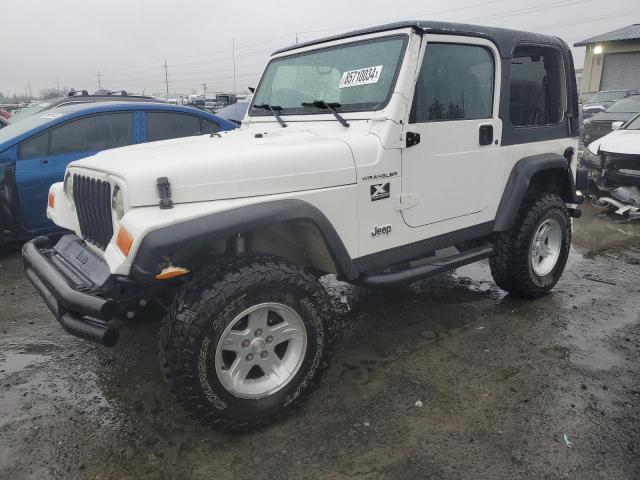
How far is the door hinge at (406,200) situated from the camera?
3010mm

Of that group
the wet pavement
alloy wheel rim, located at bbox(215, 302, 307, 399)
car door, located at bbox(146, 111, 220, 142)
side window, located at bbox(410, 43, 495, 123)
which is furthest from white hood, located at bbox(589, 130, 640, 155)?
alloy wheel rim, located at bbox(215, 302, 307, 399)

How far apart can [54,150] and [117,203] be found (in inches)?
139

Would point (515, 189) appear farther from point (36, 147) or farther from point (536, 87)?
point (36, 147)

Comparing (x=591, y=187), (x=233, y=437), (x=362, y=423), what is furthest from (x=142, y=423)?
(x=591, y=187)

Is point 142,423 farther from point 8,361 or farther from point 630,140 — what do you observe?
point 630,140

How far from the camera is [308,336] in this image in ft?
8.71

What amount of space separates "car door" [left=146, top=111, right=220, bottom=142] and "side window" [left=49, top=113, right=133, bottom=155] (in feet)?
0.79

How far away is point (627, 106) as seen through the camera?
42.6 ft

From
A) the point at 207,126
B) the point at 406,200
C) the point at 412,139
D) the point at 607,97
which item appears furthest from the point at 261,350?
the point at 607,97

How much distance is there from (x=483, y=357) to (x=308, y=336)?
1396 millimetres

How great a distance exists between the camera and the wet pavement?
238 centimetres

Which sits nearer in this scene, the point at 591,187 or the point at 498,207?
the point at 498,207

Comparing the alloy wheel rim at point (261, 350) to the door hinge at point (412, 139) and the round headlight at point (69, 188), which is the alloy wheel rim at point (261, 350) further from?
the round headlight at point (69, 188)

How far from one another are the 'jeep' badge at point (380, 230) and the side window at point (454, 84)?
2.22ft
